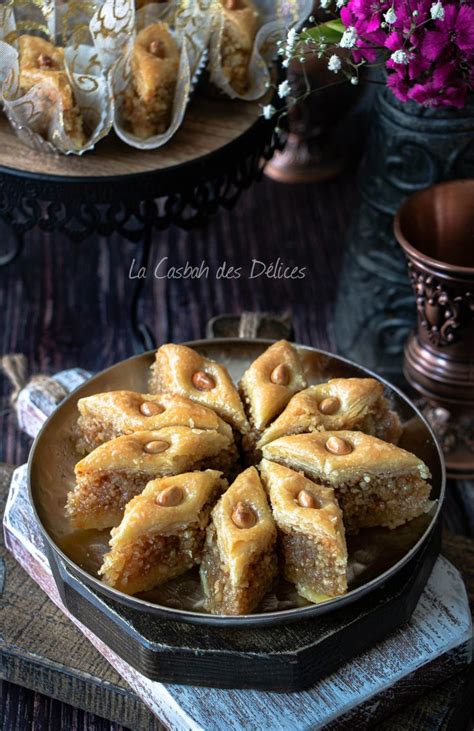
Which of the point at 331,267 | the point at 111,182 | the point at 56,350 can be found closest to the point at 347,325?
the point at 331,267

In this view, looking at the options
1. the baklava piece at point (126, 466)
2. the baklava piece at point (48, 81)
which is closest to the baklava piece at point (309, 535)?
the baklava piece at point (126, 466)

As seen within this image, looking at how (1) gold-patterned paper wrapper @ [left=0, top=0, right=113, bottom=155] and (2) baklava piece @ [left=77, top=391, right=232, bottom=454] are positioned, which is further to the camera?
(1) gold-patterned paper wrapper @ [left=0, top=0, right=113, bottom=155]

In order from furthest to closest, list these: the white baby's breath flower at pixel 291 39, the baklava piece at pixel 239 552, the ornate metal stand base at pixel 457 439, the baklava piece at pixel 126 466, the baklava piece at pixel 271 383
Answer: the ornate metal stand base at pixel 457 439
the white baby's breath flower at pixel 291 39
the baklava piece at pixel 271 383
the baklava piece at pixel 126 466
the baklava piece at pixel 239 552

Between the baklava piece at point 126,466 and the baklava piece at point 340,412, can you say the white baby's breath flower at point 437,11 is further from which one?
the baklava piece at point 126,466

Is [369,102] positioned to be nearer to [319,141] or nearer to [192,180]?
[319,141]

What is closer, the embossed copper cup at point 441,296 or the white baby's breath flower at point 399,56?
the white baby's breath flower at point 399,56

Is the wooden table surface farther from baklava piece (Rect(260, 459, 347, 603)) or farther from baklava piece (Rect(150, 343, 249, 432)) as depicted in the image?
baklava piece (Rect(260, 459, 347, 603))

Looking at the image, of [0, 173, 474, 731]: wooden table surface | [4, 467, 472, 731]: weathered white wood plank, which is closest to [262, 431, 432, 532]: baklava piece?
[4, 467, 472, 731]: weathered white wood plank
